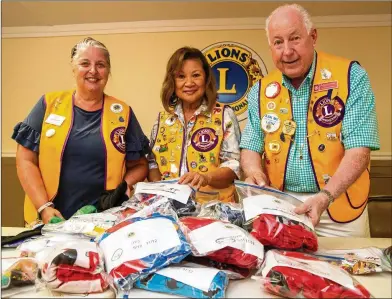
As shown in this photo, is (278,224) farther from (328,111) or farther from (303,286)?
(328,111)

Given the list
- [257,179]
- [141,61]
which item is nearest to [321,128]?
[257,179]

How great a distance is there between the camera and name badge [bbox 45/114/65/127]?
5.49 feet

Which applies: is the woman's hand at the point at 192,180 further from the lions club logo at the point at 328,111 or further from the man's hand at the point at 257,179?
the lions club logo at the point at 328,111

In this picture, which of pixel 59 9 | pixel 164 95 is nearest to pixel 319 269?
pixel 164 95

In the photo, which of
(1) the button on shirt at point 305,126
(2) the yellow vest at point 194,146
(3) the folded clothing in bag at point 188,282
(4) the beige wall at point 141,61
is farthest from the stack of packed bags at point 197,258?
(4) the beige wall at point 141,61

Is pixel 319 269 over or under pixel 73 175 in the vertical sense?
under

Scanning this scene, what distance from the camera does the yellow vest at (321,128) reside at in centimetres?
143

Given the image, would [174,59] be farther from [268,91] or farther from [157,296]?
[157,296]

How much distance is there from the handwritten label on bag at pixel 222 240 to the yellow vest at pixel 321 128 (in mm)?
643

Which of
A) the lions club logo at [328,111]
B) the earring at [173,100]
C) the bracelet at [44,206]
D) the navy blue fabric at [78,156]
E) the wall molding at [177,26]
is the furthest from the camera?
the wall molding at [177,26]

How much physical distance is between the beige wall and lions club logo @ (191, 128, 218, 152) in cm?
195

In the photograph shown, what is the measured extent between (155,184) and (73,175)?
1.95 feet

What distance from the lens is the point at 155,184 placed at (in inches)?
49.4

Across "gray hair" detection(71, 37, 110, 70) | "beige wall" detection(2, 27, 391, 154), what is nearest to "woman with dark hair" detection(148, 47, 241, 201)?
"gray hair" detection(71, 37, 110, 70)
